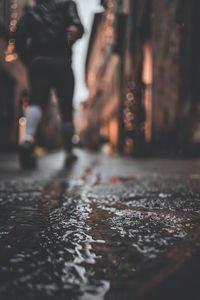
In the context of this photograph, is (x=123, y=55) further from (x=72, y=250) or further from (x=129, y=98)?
(x=72, y=250)

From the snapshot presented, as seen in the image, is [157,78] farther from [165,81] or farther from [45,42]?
[45,42]

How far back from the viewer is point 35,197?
101 cm

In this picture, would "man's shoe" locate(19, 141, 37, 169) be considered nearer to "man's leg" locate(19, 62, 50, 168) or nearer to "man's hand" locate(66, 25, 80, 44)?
"man's leg" locate(19, 62, 50, 168)

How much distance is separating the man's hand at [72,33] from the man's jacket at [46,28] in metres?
0.03

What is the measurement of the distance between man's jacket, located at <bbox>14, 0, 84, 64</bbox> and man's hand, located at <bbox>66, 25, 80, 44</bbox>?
0.03 metres

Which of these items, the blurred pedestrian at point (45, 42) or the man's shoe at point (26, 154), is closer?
the man's shoe at point (26, 154)

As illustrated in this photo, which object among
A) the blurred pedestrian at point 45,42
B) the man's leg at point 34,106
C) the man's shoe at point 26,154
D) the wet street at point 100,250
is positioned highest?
the blurred pedestrian at point 45,42

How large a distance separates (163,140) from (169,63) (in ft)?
3.94

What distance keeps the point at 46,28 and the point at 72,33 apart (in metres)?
0.26

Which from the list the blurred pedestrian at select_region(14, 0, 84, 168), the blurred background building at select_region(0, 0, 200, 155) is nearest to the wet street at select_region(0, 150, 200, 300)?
the blurred pedestrian at select_region(14, 0, 84, 168)

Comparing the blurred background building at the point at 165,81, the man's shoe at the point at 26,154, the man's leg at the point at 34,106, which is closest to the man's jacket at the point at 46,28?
the man's leg at the point at 34,106

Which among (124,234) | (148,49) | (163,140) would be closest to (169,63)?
(163,140)

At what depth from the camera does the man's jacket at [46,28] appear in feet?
8.44

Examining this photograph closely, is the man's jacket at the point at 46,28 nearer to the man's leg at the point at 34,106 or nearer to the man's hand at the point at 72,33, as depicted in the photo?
the man's hand at the point at 72,33
